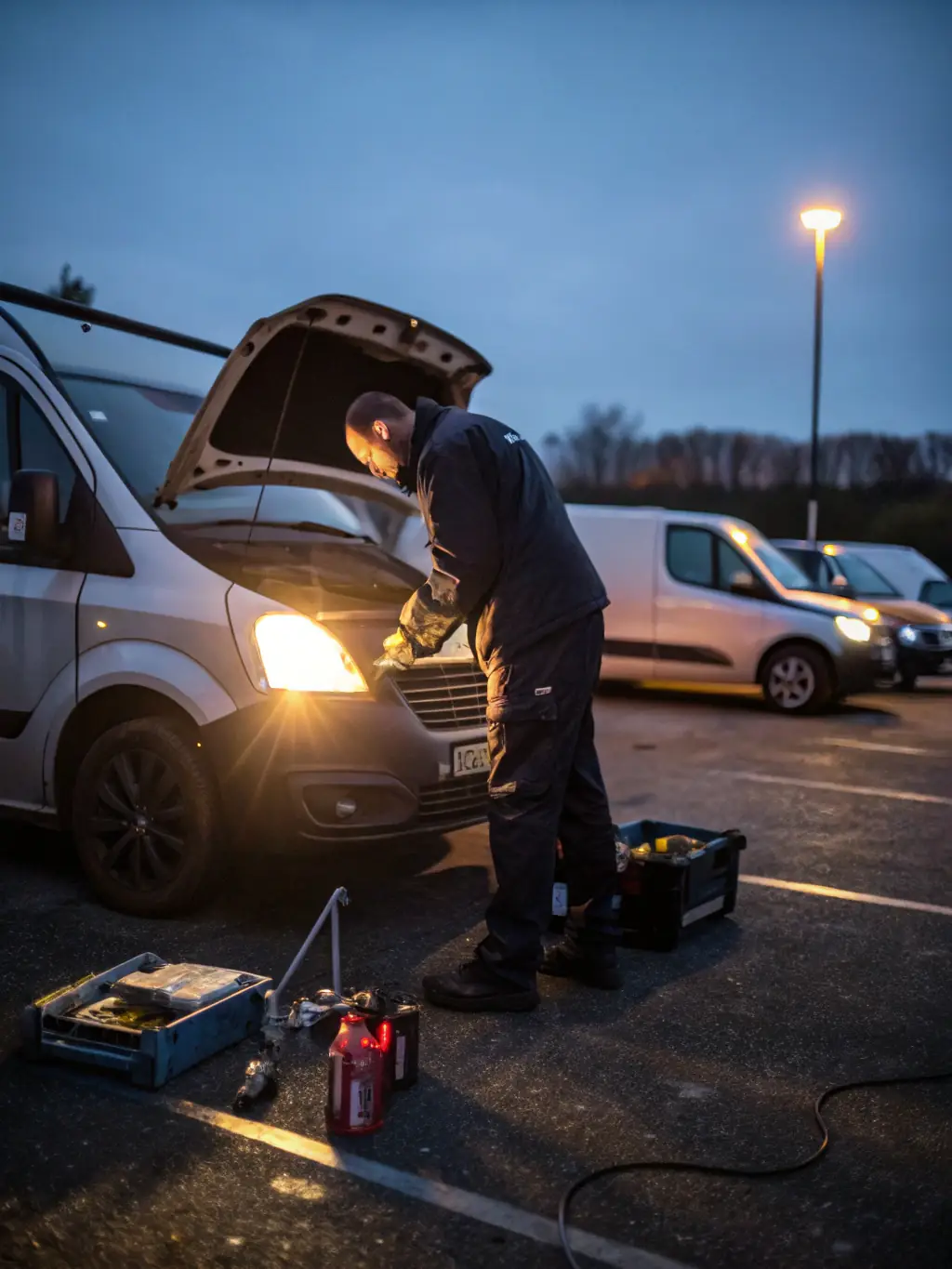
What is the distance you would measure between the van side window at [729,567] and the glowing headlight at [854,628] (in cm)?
97

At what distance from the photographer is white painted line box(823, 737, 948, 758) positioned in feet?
31.3

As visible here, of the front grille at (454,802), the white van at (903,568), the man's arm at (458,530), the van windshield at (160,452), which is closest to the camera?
the man's arm at (458,530)

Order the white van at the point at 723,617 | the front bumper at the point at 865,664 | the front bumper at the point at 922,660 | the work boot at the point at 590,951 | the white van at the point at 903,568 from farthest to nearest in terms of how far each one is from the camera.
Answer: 1. the white van at the point at 903,568
2. the front bumper at the point at 922,660
3. the white van at the point at 723,617
4. the front bumper at the point at 865,664
5. the work boot at the point at 590,951

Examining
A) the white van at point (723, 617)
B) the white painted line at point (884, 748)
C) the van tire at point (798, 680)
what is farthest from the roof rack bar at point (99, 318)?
the van tire at point (798, 680)

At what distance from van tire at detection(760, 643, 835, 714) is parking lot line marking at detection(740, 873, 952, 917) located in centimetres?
616

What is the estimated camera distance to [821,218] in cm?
2017

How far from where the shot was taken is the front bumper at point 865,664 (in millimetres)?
11711

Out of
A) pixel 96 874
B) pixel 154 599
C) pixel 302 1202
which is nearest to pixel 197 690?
pixel 154 599

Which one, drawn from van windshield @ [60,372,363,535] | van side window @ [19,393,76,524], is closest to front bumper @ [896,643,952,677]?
van windshield @ [60,372,363,535]

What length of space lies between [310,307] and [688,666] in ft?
26.1

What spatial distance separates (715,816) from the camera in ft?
23.3

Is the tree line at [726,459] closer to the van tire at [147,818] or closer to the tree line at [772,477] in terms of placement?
the tree line at [772,477]

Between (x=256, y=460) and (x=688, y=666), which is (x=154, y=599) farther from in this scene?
(x=688, y=666)

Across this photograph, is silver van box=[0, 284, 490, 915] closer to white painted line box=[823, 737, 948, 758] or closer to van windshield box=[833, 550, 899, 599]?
white painted line box=[823, 737, 948, 758]
